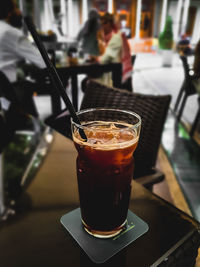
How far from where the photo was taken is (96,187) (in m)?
0.53

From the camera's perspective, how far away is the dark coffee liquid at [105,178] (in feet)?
1.68

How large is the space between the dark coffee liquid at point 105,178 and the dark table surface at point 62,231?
7 centimetres

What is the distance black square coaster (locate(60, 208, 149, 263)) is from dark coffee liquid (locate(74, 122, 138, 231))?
0.08 feet

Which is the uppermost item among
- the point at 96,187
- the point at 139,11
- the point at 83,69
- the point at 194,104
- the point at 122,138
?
the point at 139,11

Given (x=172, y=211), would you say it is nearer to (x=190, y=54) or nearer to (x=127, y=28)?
(x=190, y=54)

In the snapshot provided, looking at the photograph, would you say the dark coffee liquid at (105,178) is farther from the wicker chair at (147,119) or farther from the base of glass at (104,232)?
the wicker chair at (147,119)

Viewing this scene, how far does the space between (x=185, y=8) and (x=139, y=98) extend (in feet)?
53.0

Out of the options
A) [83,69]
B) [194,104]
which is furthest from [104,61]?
[194,104]

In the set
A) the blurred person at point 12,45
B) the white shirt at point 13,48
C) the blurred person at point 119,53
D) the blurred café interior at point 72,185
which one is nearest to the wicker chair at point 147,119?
the blurred café interior at point 72,185

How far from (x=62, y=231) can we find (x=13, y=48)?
273cm

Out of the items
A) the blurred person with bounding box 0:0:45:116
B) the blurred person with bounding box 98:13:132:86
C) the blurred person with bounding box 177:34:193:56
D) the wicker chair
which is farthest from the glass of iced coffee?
the blurred person with bounding box 177:34:193:56

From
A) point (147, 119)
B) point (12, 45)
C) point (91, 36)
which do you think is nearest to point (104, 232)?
point (147, 119)

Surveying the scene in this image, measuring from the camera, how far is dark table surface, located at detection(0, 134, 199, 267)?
1.59 feet

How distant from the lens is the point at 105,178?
0.53 metres
